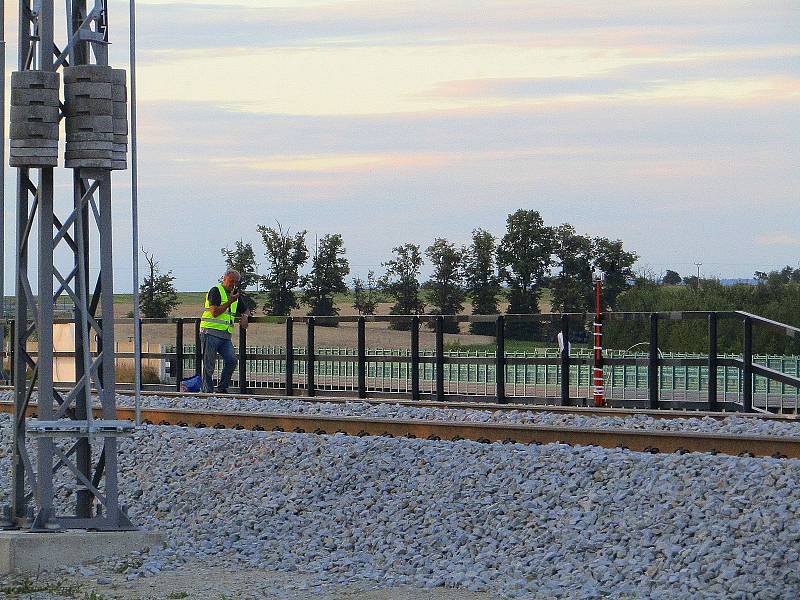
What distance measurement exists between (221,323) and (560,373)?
5.12 metres

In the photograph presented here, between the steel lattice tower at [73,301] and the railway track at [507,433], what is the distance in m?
3.72

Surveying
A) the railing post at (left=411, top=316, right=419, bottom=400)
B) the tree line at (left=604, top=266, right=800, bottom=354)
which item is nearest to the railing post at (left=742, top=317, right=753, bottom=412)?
the railing post at (left=411, top=316, right=419, bottom=400)

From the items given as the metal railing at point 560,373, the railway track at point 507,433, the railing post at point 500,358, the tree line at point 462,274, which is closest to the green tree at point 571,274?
the tree line at point 462,274

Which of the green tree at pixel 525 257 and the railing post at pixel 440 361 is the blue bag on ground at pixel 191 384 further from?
the green tree at pixel 525 257

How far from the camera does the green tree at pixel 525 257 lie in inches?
2152

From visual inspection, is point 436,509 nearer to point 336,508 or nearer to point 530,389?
point 336,508

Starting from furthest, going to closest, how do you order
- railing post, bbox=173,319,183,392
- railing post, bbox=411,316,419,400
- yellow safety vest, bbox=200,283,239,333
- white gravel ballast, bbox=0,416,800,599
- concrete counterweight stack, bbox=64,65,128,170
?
railing post, bbox=173,319,183,392, yellow safety vest, bbox=200,283,239,333, railing post, bbox=411,316,419,400, concrete counterweight stack, bbox=64,65,128,170, white gravel ballast, bbox=0,416,800,599

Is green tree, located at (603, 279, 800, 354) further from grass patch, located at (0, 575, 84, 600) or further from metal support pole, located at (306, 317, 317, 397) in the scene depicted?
grass patch, located at (0, 575, 84, 600)

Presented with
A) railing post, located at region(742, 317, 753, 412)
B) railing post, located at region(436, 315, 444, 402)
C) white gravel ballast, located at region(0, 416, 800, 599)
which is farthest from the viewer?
railing post, located at region(436, 315, 444, 402)

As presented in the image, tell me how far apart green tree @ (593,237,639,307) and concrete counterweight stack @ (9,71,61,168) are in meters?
49.2

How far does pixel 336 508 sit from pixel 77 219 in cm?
304

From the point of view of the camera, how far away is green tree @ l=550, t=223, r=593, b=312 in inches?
2197

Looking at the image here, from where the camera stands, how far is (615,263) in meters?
60.2

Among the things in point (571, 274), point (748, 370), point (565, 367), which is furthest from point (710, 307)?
point (748, 370)
